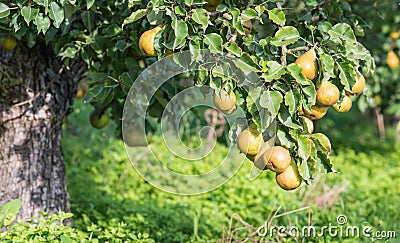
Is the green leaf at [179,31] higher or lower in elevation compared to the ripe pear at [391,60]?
higher

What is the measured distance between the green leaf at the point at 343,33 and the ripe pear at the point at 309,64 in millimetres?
147

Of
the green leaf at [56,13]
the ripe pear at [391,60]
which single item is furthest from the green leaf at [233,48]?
the ripe pear at [391,60]

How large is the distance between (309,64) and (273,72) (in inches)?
4.5

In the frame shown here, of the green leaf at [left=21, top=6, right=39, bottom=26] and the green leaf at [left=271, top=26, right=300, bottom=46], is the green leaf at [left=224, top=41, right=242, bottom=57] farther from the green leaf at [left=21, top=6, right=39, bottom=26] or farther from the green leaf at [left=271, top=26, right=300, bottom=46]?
the green leaf at [left=21, top=6, right=39, bottom=26]

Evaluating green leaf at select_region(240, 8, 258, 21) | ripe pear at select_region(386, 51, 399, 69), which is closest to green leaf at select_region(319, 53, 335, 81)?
green leaf at select_region(240, 8, 258, 21)

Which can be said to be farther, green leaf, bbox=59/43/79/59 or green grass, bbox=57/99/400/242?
green grass, bbox=57/99/400/242

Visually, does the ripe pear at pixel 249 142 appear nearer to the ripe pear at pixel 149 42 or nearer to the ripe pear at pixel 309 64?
the ripe pear at pixel 309 64

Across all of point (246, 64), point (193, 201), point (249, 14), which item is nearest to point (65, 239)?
point (246, 64)

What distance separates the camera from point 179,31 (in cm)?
170

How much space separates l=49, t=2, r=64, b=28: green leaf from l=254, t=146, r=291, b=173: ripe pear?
31.8 inches

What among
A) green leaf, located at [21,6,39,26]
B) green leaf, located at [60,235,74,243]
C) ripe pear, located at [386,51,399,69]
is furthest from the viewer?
ripe pear, located at [386,51,399,69]

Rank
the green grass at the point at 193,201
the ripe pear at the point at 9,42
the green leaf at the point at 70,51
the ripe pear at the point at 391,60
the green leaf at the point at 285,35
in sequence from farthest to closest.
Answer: the ripe pear at the point at 391,60, the green grass at the point at 193,201, the ripe pear at the point at 9,42, the green leaf at the point at 70,51, the green leaf at the point at 285,35

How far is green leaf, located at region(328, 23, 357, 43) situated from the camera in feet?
6.03

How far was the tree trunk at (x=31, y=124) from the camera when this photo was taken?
99.9 inches
